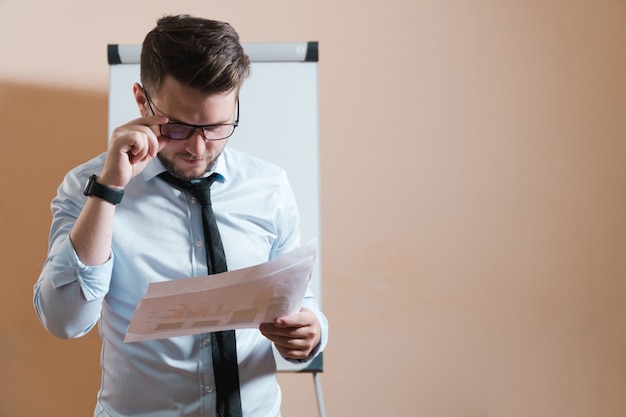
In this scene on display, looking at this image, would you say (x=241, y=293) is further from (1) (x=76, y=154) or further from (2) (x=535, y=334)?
(2) (x=535, y=334)

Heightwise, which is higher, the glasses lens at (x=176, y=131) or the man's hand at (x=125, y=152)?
the glasses lens at (x=176, y=131)

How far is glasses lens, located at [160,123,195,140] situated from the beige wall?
4.39ft

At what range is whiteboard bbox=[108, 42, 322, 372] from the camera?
2051 mm

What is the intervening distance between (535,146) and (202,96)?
1.73m

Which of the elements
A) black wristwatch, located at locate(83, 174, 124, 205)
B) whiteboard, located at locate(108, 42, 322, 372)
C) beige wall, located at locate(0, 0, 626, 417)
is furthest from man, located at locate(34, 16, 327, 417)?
beige wall, located at locate(0, 0, 626, 417)

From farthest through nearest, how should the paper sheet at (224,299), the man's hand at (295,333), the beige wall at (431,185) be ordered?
1. the beige wall at (431,185)
2. the man's hand at (295,333)
3. the paper sheet at (224,299)

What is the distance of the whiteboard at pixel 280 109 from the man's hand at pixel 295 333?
93 cm

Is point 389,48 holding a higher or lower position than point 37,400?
higher

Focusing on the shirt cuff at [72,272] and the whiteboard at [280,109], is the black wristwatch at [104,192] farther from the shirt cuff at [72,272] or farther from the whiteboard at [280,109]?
the whiteboard at [280,109]

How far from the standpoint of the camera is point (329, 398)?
2361mm

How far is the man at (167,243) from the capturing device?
985mm

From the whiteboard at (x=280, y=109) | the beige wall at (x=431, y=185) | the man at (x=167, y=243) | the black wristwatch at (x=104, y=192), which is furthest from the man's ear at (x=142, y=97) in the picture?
the beige wall at (x=431, y=185)

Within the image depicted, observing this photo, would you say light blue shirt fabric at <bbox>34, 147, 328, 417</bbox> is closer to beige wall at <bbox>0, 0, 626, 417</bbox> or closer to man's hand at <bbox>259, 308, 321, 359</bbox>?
man's hand at <bbox>259, 308, 321, 359</bbox>

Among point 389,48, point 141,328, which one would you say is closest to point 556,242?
point 389,48
